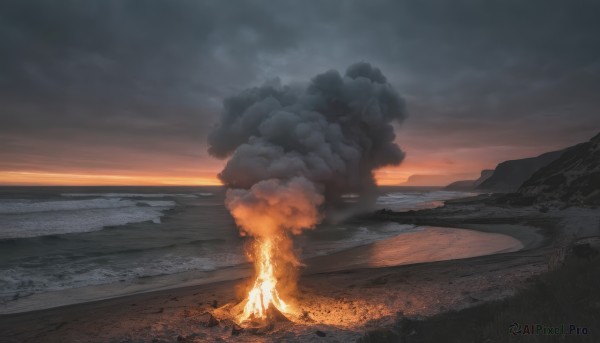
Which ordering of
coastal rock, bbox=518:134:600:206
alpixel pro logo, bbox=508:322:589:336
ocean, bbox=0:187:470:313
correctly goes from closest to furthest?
alpixel pro logo, bbox=508:322:589:336 → ocean, bbox=0:187:470:313 → coastal rock, bbox=518:134:600:206

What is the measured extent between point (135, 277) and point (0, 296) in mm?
5780

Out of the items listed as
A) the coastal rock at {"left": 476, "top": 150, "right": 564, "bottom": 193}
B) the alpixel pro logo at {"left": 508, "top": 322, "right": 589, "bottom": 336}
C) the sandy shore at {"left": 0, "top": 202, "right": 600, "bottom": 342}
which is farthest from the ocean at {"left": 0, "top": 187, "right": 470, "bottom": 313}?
the coastal rock at {"left": 476, "top": 150, "right": 564, "bottom": 193}

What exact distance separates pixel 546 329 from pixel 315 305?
7.34m

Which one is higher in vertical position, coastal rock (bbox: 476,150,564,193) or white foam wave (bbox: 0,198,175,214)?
coastal rock (bbox: 476,150,564,193)

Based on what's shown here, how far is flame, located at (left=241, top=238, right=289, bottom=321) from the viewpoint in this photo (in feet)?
39.3

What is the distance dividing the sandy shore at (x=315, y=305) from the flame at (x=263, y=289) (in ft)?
2.59

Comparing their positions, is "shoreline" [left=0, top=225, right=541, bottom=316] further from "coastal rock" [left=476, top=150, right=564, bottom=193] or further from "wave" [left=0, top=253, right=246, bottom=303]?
"coastal rock" [left=476, top=150, right=564, bottom=193]

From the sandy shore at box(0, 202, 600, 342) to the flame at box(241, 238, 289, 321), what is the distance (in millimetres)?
789

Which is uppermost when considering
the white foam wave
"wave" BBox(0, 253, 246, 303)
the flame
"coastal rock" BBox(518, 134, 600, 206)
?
"coastal rock" BBox(518, 134, 600, 206)

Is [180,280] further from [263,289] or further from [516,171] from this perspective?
[516,171]

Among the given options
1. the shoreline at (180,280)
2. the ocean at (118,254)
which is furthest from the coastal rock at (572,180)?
the ocean at (118,254)

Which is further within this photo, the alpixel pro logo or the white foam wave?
the white foam wave

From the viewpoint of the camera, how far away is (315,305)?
526 inches

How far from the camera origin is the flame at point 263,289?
471 inches
